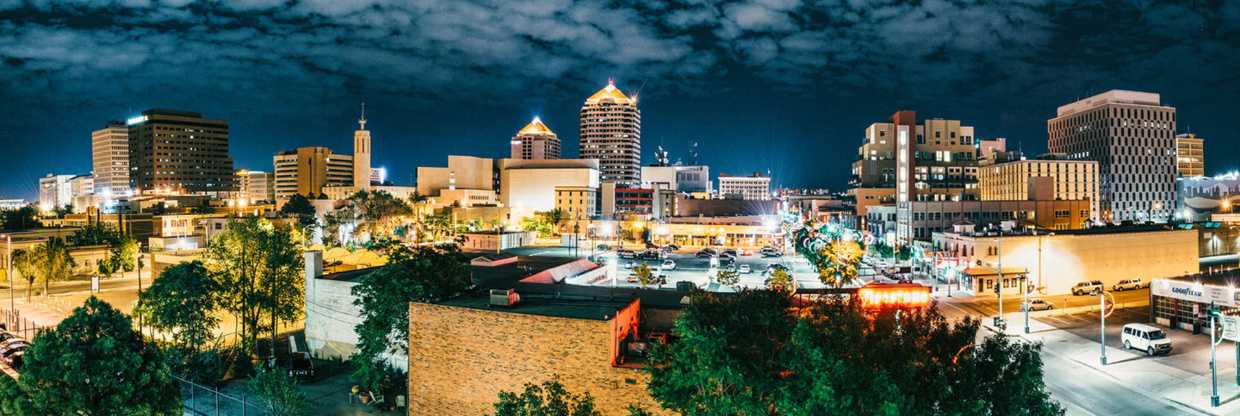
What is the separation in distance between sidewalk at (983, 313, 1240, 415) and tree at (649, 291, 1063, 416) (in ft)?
41.8

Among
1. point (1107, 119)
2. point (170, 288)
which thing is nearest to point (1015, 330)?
point (170, 288)

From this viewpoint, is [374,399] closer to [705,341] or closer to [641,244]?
[705,341]

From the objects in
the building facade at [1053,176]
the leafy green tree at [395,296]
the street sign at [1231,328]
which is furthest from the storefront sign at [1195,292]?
the building facade at [1053,176]

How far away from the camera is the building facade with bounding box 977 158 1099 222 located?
4776 inches

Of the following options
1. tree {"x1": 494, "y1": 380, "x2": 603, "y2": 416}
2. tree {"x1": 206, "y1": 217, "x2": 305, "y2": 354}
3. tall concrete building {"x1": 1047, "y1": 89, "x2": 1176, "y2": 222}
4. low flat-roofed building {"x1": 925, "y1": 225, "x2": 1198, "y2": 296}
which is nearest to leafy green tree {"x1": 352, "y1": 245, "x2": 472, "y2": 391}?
tree {"x1": 494, "y1": 380, "x2": 603, "y2": 416}

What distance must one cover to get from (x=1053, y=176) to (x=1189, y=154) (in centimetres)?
11353

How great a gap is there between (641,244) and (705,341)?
90.5 metres

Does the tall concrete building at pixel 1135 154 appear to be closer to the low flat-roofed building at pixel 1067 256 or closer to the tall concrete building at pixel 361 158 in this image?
the low flat-roofed building at pixel 1067 256

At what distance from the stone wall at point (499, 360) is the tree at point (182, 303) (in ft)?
58.3

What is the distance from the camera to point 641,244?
106250 millimetres

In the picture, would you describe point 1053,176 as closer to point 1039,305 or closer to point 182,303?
point 1039,305

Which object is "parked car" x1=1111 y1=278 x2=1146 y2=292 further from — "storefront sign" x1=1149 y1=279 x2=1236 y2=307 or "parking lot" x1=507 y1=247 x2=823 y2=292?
"parking lot" x1=507 y1=247 x2=823 y2=292

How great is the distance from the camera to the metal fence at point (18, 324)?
146 feet

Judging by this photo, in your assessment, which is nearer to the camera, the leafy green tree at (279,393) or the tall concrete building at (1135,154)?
the leafy green tree at (279,393)
